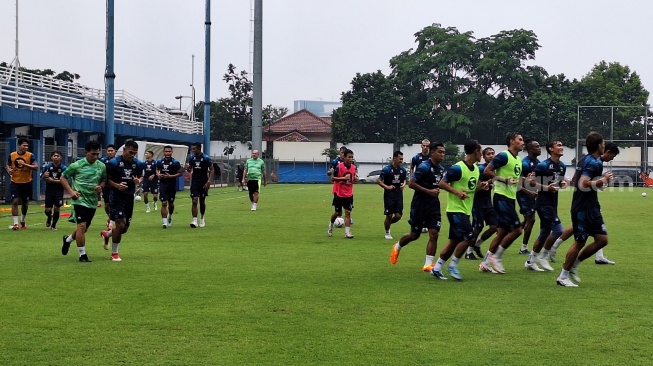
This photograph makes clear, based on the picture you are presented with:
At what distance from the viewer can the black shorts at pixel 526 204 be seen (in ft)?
46.9

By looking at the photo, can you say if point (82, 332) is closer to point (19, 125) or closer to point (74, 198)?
point (74, 198)

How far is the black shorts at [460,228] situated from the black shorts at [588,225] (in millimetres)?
1331

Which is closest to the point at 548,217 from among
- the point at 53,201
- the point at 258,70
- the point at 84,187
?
the point at 84,187

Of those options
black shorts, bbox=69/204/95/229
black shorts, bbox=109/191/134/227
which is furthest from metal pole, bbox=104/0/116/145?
black shorts, bbox=69/204/95/229

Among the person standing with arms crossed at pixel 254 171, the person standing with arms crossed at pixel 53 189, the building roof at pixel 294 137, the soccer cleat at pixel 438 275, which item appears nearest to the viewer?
the soccer cleat at pixel 438 275

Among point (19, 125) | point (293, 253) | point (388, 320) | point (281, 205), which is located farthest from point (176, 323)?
point (19, 125)

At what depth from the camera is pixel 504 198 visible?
1320cm

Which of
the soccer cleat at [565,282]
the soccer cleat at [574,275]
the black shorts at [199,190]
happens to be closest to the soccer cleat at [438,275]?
the soccer cleat at [565,282]

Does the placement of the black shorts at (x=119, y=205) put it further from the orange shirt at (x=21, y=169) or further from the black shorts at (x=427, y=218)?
the orange shirt at (x=21, y=169)

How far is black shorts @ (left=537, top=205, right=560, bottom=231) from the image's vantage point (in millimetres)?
13430

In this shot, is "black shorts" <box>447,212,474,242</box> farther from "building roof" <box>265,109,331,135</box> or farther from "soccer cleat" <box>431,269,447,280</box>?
"building roof" <box>265,109,331,135</box>

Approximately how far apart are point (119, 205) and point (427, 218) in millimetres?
4854

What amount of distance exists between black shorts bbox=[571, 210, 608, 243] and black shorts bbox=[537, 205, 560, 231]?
211 cm

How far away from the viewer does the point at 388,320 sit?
8.73 metres
